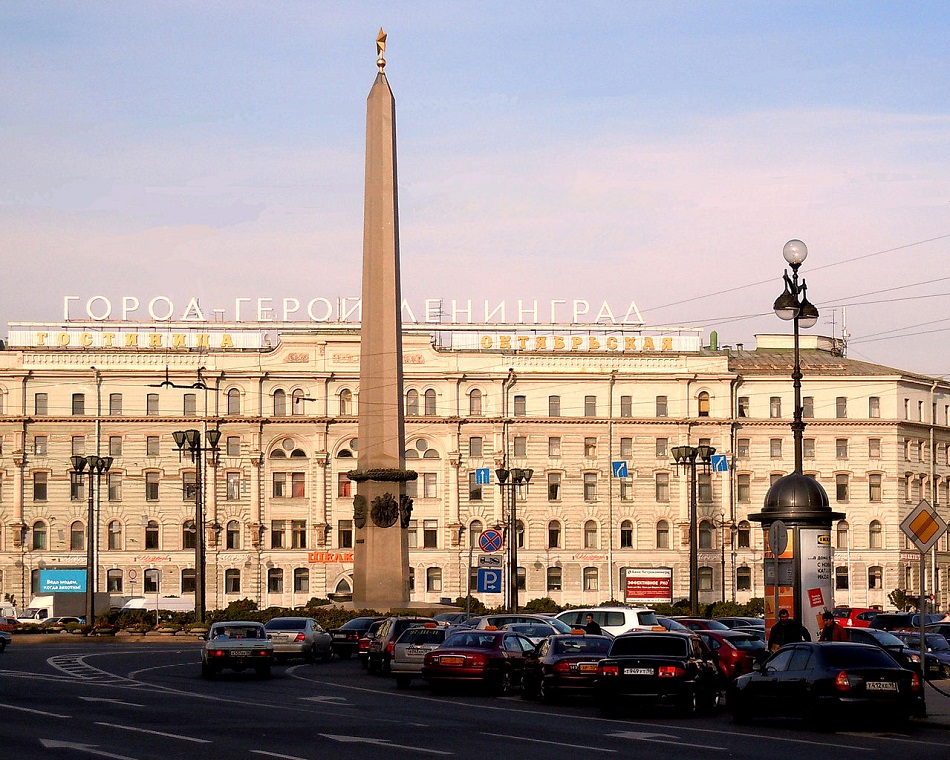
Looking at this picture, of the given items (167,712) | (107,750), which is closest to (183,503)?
(167,712)

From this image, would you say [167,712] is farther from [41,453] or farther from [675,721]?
[41,453]

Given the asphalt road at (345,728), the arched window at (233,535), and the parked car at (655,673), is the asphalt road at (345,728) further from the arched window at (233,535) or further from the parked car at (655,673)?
the arched window at (233,535)

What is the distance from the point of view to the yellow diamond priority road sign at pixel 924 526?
24.7 meters

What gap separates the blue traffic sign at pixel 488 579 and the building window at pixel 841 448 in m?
66.8

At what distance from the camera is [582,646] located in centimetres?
2989

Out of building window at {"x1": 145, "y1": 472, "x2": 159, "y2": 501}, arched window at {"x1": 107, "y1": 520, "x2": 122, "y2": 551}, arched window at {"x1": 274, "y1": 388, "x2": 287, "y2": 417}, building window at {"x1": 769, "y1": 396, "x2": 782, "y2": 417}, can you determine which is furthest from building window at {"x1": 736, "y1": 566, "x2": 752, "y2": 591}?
arched window at {"x1": 107, "y1": 520, "x2": 122, "y2": 551}

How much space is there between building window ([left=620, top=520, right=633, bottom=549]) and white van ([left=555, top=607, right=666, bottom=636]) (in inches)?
2319

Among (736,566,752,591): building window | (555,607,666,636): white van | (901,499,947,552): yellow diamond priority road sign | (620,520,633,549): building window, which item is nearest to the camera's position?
(901,499,947,552): yellow diamond priority road sign

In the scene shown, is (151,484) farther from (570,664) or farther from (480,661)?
(570,664)

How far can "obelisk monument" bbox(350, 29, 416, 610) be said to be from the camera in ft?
170

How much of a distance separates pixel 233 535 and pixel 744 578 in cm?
3227

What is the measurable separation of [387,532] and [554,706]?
76.5 ft

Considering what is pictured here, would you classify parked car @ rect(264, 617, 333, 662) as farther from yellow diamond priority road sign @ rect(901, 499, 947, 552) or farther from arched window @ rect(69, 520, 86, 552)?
arched window @ rect(69, 520, 86, 552)

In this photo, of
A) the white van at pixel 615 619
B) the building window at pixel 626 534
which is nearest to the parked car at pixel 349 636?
the white van at pixel 615 619
